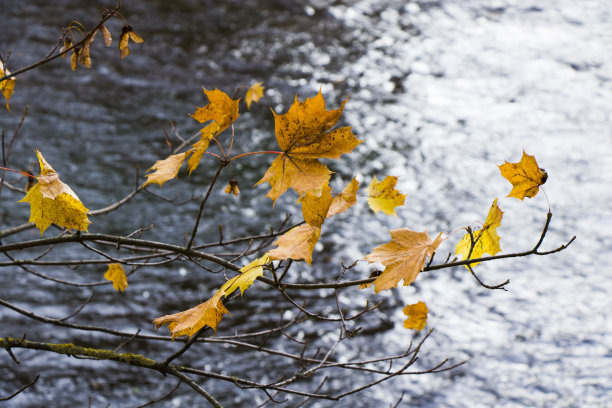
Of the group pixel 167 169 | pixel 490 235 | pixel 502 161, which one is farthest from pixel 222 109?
pixel 502 161

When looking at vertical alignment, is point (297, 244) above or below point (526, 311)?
above

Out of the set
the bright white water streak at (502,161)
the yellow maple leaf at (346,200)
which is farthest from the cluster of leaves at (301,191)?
the bright white water streak at (502,161)

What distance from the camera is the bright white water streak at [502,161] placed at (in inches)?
123

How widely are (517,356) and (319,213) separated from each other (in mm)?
2337

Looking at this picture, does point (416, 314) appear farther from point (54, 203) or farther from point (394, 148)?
point (394, 148)

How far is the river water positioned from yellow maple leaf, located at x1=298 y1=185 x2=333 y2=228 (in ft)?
5.64

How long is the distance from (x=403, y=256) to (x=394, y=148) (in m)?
3.92

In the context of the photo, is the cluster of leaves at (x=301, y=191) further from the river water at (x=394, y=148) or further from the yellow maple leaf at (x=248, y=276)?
the river water at (x=394, y=148)

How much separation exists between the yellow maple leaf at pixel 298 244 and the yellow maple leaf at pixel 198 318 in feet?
0.44

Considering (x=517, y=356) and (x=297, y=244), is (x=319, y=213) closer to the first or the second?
(x=297, y=244)

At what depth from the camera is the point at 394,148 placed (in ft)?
16.6

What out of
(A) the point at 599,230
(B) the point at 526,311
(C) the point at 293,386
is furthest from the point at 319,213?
(A) the point at 599,230

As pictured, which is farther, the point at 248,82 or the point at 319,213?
the point at 248,82

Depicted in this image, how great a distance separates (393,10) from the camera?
316 inches
